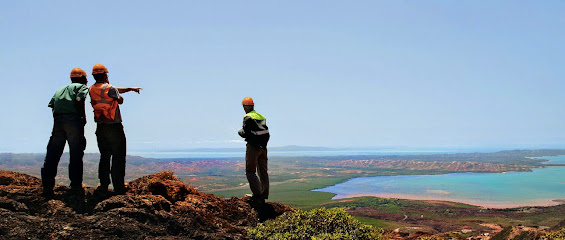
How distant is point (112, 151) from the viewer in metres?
8.11

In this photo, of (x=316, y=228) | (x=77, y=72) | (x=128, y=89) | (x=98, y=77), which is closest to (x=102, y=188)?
(x=128, y=89)

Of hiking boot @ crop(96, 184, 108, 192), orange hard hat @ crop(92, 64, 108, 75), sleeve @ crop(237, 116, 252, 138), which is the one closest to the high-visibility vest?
orange hard hat @ crop(92, 64, 108, 75)

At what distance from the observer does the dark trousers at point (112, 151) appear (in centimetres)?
802

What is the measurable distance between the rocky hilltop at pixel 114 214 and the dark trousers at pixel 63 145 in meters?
0.33

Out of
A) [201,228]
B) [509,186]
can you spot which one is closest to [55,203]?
[201,228]

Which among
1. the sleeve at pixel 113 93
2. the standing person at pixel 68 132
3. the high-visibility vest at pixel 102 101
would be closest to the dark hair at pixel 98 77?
the high-visibility vest at pixel 102 101

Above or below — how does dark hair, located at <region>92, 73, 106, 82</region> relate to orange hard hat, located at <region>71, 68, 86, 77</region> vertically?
A: below

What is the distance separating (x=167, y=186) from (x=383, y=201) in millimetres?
138522

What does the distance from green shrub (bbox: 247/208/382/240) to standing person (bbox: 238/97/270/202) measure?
2026mm

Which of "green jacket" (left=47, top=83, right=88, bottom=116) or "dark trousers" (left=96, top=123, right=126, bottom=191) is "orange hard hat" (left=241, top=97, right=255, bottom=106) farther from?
"green jacket" (left=47, top=83, right=88, bottom=116)

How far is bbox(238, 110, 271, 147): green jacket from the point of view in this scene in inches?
393

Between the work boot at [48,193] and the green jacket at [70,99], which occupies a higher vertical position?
the green jacket at [70,99]

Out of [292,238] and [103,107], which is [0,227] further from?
[292,238]

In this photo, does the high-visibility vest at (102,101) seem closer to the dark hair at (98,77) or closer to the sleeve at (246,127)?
the dark hair at (98,77)
